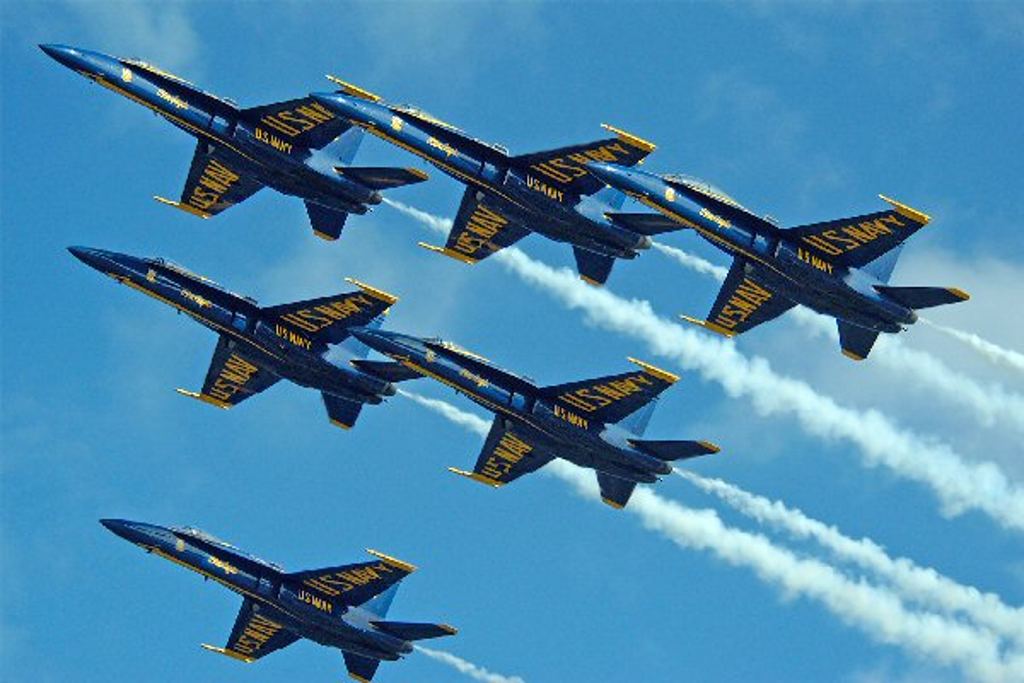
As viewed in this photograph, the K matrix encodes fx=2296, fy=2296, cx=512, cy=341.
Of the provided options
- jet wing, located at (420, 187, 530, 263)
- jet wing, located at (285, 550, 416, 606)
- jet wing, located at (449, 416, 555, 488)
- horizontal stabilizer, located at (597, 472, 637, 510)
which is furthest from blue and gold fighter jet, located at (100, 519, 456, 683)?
jet wing, located at (420, 187, 530, 263)

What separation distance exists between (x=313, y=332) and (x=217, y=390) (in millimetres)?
10229

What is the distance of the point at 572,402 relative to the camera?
12069 cm

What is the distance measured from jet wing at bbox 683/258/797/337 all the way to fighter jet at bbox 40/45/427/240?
1841 centimetres

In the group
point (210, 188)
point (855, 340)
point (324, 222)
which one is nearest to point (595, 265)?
point (855, 340)

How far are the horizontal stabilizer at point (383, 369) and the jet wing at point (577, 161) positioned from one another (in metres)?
13.0

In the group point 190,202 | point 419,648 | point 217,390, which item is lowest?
point 419,648

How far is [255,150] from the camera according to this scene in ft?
399

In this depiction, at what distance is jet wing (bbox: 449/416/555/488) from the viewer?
126688mm

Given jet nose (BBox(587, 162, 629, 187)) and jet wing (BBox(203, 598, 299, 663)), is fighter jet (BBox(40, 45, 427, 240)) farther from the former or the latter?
jet wing (BBox(203, 598, 299, 663))

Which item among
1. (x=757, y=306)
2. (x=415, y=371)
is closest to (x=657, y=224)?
(x=757, y=306)

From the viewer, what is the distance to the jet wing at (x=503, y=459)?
127 m

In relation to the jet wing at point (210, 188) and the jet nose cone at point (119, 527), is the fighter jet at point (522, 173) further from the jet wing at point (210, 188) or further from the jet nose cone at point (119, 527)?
the jet nose cone at point (119, 527)

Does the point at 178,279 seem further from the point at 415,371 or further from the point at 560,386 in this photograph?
the point at 560,386

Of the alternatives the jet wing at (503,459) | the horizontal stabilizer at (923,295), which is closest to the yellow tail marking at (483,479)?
the jet wing at (503,459)
